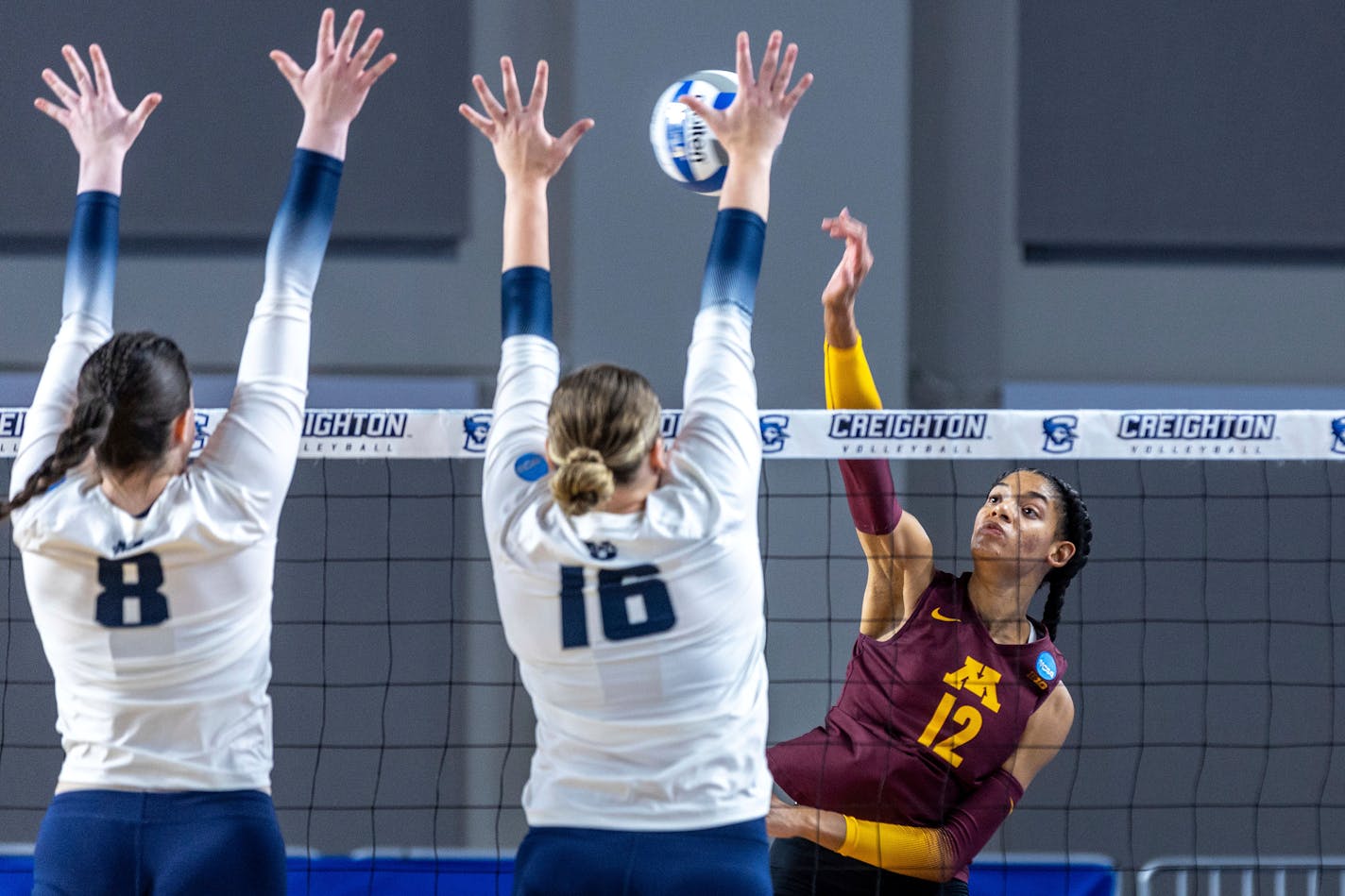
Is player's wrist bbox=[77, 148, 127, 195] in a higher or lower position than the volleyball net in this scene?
higher

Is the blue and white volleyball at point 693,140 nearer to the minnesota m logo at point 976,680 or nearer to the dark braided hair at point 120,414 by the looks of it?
the minnesota m logo at point 976,680

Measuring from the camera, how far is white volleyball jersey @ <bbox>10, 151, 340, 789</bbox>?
2346 millimetres

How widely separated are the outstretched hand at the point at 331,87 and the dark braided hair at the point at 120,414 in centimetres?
61

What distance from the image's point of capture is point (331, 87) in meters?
2.81

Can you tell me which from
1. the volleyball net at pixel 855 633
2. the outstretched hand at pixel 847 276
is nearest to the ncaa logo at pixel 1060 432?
the outstretched hand at pixel 847 276

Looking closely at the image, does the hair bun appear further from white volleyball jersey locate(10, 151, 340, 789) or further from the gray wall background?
the gray wall background

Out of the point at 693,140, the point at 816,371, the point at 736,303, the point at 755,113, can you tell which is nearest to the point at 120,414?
the point at 736,303

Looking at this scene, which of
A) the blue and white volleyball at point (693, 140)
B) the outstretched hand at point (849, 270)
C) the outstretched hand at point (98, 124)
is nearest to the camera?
the outstretched hand at point (98, 124)

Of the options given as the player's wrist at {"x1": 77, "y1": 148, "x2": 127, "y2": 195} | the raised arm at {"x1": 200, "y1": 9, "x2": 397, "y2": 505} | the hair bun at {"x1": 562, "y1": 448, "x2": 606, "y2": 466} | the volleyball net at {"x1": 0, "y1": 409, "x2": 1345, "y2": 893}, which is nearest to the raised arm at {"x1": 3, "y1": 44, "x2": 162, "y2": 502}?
the player's wrist at {"x1": 77, "y1": 148, "x2": 127, "y2": 195}

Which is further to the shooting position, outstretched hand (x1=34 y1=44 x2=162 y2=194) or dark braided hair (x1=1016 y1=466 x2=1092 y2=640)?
dark braided hair (x1=1016 y1=466 x2=1092 y2=640)

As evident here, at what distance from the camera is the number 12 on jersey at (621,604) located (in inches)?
88.2

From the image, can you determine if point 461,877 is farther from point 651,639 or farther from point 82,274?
point 651,639

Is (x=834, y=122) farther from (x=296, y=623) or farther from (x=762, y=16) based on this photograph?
(x=296, y=623)

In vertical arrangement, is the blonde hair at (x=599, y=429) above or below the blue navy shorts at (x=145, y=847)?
above
